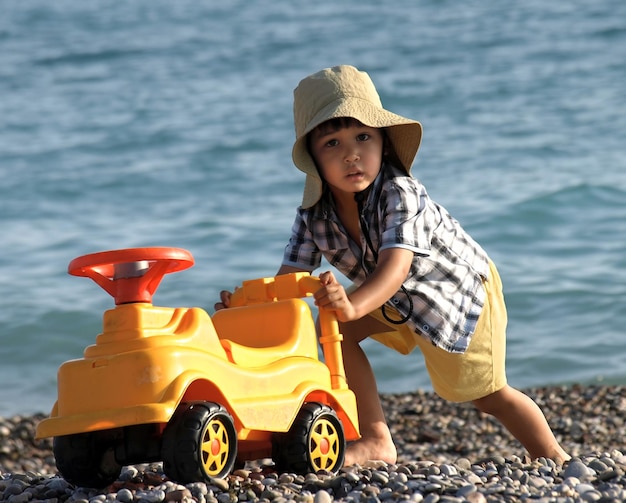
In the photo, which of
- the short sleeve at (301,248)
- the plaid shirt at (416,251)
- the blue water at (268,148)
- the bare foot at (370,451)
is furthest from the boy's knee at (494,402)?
the blue water at (268,148)

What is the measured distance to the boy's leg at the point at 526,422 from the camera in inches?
141

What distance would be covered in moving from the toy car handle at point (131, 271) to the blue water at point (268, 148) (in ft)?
13.6

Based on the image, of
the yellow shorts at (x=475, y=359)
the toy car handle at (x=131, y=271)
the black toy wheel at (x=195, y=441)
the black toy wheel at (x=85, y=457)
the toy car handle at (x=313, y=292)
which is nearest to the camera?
the black toy wheel at (x=195, y=441)

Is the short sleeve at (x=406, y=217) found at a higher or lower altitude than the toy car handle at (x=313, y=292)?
higher

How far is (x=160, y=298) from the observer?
8359 millimetres

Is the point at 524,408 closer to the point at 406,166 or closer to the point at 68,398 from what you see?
the point at 406,166

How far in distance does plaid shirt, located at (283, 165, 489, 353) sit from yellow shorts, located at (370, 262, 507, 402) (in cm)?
7

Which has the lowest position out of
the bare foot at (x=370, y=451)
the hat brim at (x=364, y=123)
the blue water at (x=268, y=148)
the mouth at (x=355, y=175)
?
the bare foot at (x=370, y=451)

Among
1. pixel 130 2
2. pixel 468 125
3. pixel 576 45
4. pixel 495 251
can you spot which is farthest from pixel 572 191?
pixel 130 2

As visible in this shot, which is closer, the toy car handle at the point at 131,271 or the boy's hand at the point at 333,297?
the toy car handle at the point at 131,271

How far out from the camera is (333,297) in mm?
2918

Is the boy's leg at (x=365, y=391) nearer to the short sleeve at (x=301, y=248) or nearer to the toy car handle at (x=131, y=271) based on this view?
the short sleeve at (x=301, y=248)

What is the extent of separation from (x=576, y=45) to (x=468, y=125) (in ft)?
11.5

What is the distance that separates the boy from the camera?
3.25 meters
